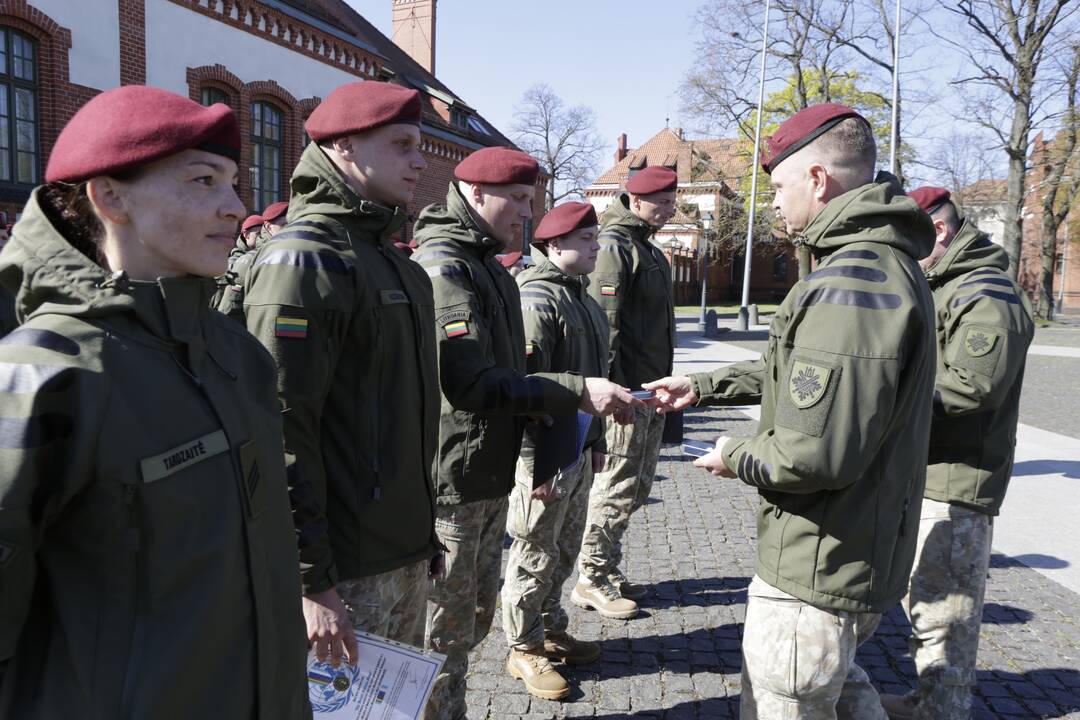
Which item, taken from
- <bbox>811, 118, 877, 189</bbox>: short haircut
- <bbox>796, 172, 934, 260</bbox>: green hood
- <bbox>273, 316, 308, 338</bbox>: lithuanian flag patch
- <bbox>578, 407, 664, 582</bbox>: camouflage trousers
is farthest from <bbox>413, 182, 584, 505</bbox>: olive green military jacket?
<bbox>578, 407, 664, 582</bbox>: camouflage trousers

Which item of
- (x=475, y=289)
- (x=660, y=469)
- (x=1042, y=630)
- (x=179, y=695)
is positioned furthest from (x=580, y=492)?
(x=660, y=469)

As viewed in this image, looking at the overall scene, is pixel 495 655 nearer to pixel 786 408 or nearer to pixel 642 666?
pixel 642 666

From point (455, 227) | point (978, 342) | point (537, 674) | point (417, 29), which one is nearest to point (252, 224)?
point (455, 227)

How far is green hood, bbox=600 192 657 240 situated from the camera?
219 inches

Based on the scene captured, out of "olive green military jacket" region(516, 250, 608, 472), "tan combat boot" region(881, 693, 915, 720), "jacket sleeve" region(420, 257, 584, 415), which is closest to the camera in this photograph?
"jacket sleeve" region(420, 257, 584, 415)

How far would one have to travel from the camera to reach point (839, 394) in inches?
88.4

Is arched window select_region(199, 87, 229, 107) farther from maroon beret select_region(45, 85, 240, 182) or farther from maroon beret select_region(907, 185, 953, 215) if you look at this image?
maroon beret select_region(45, 85, 240, 182)

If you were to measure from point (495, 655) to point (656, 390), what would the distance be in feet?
5.96

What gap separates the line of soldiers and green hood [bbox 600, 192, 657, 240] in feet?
3.62

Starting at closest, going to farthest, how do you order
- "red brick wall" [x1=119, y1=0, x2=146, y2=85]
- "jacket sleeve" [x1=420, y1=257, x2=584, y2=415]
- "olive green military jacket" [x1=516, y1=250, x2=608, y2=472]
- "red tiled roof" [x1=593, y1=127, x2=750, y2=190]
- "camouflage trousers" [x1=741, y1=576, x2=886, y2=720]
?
"camouflage trousers" [x1=741, y1=576, x2=886, y2=720]
"jacket sleeve" [x1=420, y1=257, x2=584, y2=415]
"olive green military jacket" [x1=516, y1=250, x2=608, y2=472]
"red brick wall" [x1=119, y1=0, x2=146, y2=85]
"red tiled roof" [x1=593, y1=127, x2=750, y2=190]

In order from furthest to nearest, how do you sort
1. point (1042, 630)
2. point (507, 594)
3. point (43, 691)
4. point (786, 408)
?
point (1042, 630) → point (507, 594) → point (786, 408) → point (43, 691)

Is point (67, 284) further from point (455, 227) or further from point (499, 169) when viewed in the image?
point (499, 169)

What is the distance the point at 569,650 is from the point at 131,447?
11.0 feet

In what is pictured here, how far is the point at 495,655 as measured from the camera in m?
4.36
